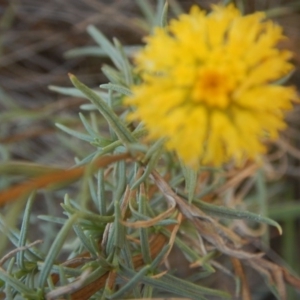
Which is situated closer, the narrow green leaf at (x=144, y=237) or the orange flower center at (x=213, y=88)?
the orange flower center at (x=213, y=88)

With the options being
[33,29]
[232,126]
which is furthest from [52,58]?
[232,126]

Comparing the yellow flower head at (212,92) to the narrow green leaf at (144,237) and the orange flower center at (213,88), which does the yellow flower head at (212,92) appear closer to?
the orange flower center at (213,88)

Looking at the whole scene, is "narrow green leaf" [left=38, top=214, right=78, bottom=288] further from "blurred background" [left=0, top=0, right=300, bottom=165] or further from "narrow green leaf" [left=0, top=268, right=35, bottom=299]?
"blurred background" [left=0, top=0, right=300, bottom=165]

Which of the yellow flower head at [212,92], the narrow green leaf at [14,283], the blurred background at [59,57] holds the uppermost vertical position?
the yellow flower head at [212,92]

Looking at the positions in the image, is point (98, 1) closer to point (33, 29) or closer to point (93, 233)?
point (33, 29)

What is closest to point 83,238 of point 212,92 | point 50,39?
point 212,92

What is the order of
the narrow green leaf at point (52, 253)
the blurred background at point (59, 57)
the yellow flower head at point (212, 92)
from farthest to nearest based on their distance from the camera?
the blurred background at point (59, 57)
the narrow green leaf at point (52, 253)
the yellow flower head at point (212, 92)

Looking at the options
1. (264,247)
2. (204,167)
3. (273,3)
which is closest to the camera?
(204,167)

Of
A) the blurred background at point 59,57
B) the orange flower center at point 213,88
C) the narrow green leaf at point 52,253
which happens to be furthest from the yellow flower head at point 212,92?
the blurred background at point 59,57
